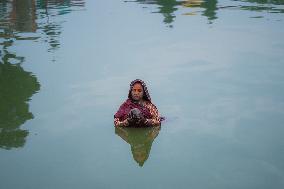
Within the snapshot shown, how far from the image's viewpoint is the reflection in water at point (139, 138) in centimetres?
598

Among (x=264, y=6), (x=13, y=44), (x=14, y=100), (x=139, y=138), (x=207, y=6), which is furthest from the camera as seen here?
(x=207, y=6)

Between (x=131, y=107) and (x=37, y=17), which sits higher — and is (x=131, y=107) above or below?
above

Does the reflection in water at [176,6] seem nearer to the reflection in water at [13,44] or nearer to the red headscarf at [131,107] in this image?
the reflection in water at [13,44]

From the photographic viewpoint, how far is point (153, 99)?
808 cm

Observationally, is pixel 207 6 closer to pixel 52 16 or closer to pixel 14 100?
pixel 52 16

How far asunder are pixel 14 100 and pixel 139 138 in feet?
9.58

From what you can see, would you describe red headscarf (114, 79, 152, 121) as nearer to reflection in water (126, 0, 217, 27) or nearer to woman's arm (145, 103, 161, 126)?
woman's arm (145, 103, 161, 126)

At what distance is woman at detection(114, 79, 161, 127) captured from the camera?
6535mm

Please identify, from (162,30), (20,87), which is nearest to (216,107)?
(20,87)

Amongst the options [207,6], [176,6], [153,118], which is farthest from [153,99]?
[176,6]

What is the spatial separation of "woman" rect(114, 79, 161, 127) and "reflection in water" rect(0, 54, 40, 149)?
5.11 feet

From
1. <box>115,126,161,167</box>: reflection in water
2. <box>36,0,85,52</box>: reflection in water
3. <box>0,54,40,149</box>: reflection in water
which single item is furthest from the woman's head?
<box>36,0,85,52</box>: reflection in water

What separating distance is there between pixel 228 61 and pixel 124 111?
464cm

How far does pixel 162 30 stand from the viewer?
1423cm
